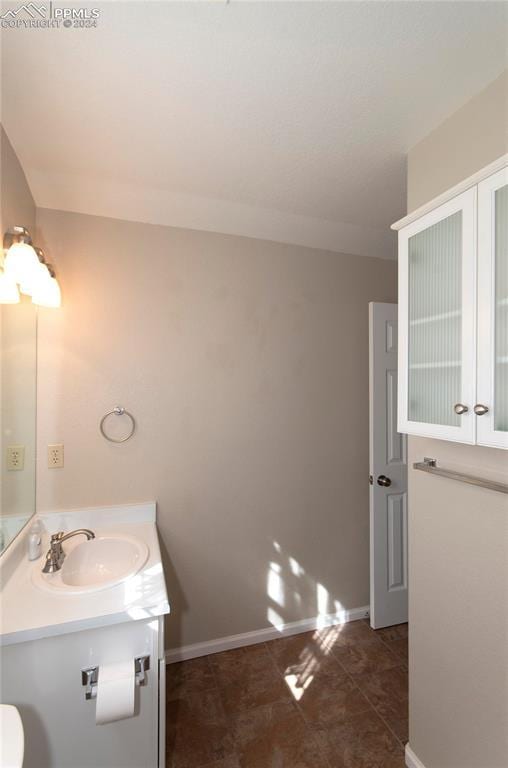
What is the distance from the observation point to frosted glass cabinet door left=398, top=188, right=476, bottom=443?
3.43 feet

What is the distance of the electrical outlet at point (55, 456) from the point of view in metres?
1.76

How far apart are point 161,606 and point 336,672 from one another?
131 centimetres

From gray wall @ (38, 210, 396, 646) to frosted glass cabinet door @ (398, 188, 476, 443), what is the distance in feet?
3.21

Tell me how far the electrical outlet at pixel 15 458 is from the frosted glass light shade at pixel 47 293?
0.64 metres

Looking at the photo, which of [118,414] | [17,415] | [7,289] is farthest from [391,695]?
[7,289]

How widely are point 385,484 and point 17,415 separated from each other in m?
2.03

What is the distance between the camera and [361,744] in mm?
1502

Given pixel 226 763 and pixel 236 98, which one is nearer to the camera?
pixel 236 98

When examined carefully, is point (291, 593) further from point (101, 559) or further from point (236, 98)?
point (236, 98)

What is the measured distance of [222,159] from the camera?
61.2 inches

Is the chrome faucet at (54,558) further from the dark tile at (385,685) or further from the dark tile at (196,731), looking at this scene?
the dark tile at (385,685)

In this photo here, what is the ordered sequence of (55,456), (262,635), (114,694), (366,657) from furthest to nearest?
1. (262,635)
2. (366,657)
3. (55,456)
4. (114,694)

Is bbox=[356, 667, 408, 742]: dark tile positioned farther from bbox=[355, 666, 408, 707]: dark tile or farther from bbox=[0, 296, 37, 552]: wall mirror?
bbox=[0, 296, 37, 552]: wall mirror

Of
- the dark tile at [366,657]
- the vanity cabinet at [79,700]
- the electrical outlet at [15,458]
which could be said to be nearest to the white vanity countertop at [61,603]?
the vanity cabinet at [79,700]
